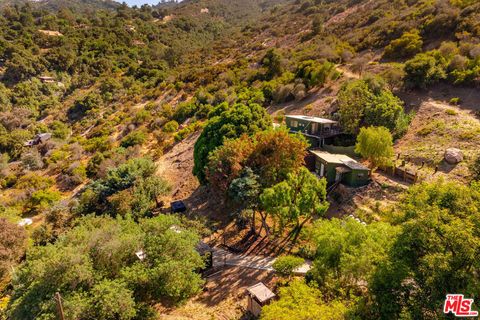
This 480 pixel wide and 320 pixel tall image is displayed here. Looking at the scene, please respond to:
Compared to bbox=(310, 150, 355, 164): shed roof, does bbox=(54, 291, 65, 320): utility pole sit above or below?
above

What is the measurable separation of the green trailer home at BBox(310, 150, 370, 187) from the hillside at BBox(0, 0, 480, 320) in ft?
0.51

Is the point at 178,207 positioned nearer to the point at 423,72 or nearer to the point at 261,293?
the point at 261,293

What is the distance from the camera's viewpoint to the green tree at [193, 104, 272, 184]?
2611 cm

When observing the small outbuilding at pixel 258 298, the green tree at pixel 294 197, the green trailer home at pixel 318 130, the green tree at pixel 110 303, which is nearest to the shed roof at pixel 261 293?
the small outbuilding at pixel 258 298

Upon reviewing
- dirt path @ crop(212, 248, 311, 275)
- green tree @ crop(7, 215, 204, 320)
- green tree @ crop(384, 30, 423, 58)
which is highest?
green tree @ crop(384, 30, 423, 58)

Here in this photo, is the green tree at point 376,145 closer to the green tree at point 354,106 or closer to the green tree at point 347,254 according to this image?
the green tree at point 354,106

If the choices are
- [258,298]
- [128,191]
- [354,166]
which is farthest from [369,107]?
[128,191]

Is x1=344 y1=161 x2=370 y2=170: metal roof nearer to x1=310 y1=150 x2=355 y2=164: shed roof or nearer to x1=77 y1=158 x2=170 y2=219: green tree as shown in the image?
x1=310 y1=150 x2=355 y2=164: shed roof

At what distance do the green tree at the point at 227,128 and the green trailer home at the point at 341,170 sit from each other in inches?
239

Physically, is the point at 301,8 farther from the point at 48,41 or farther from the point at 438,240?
the point at 438,240

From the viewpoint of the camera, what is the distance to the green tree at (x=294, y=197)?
18.1 metres

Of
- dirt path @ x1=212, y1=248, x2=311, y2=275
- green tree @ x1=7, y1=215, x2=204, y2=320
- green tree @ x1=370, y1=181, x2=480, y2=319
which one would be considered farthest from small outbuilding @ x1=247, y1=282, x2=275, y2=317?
green tree @ x1=370, y1=181, x2=480, y2=319

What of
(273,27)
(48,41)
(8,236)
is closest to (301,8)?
(273,27)

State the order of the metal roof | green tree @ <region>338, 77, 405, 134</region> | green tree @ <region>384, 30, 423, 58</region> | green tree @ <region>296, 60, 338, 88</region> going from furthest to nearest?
green tree @ <region>384, 30, 423, 58</region> → green tree @ <region>296, 60, 338, 88</region> → green tree @ <region>338, 77, 405, 134</region> → the metal roof
